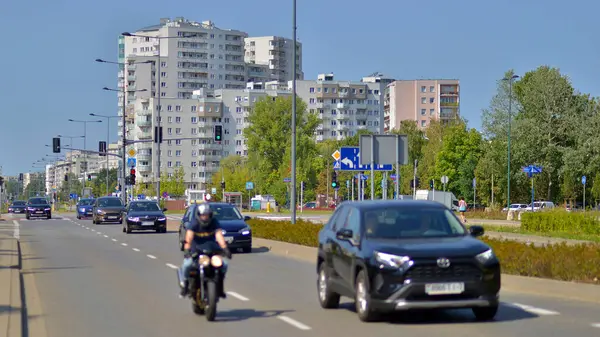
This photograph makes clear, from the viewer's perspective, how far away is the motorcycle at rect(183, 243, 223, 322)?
13141 millimetres

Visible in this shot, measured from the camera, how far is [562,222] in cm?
4072

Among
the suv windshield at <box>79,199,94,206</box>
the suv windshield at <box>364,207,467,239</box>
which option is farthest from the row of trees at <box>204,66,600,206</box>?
the suv windshield at <box>364,207,467,239</box>

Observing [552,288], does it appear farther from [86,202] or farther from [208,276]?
[86,202]

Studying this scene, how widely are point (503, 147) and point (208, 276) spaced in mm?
77626

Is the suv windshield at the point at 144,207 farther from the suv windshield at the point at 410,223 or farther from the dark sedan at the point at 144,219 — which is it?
the suv windshield at the point at 410,223

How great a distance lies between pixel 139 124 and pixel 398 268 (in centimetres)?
17477

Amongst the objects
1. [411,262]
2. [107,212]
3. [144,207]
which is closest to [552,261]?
[411,262]

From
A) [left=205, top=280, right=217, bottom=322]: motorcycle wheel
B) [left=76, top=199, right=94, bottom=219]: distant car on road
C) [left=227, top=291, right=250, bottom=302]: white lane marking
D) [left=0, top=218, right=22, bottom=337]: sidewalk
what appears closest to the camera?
[left=0, top=218, right=22, bottom=337]: sidewalk

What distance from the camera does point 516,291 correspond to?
17312 millimetres

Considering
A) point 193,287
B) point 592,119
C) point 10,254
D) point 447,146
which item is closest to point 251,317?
point 193,287

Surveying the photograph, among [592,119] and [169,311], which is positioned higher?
[592,119]

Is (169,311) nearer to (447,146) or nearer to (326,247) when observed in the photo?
(326,247)

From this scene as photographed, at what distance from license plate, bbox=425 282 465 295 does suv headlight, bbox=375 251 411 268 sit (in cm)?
38

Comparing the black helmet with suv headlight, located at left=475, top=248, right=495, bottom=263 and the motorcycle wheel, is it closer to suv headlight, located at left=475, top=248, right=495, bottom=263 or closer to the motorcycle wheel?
the motorcycle wheel
